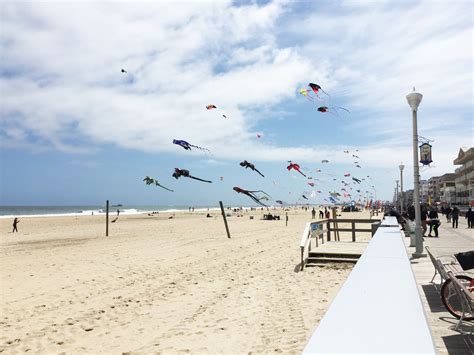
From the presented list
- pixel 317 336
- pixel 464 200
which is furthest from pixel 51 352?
pixel 464 200

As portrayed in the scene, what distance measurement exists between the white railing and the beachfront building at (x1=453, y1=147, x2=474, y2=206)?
3678 inches

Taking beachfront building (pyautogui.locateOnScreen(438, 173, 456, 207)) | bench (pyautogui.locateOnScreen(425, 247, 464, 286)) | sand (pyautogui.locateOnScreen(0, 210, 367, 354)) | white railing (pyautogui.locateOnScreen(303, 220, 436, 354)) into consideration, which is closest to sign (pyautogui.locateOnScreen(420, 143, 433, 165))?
sand (pyautogui.locateOnScreen(0, 210, 367, 354))

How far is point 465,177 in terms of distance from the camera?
96312 millimetres

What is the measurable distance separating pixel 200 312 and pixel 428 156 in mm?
13544

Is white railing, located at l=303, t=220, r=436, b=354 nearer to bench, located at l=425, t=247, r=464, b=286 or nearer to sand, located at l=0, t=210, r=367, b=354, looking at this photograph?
bench, located at l=425, t=247, r=464, b=286

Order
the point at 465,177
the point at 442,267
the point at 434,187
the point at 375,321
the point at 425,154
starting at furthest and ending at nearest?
the point at 434,187, the point at 465,177, the point at 425,154, the point at 442,267, the point at 375,321

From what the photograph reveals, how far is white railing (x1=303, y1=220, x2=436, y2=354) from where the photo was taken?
2.04 metres

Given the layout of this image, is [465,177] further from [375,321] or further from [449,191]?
[375,321]

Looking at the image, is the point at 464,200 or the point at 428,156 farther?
the point at 464,200

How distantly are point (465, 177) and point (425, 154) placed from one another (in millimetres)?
93323

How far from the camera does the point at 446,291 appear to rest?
5.88m

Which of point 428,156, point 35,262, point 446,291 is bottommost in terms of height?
point 35,262

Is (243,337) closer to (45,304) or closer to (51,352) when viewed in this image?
(51,352)

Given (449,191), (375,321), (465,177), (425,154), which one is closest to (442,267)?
(375,321)
